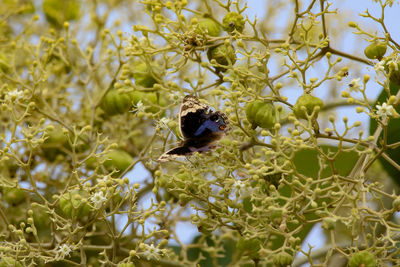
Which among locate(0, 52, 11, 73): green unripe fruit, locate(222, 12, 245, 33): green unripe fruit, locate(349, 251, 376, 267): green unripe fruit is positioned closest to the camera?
locate(349, 251, 376, 267): green unripe fruit

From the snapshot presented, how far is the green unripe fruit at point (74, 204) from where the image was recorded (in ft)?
6.89

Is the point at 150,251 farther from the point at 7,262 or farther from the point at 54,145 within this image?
the point at 54,145

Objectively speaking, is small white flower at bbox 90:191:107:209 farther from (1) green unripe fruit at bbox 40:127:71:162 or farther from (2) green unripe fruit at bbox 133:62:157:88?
(1) green unripe fruit at bbox 40:127:71:162

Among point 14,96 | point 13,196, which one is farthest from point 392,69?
point 13,196

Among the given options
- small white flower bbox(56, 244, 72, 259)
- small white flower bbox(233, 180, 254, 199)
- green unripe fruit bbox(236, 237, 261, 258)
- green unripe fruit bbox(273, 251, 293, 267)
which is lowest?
small white flower bbox(56, 244, 72, 259)

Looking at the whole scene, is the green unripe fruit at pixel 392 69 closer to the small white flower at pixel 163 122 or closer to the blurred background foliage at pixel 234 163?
the blurred background foliage at pixel 234 163

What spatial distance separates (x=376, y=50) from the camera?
2.08 m

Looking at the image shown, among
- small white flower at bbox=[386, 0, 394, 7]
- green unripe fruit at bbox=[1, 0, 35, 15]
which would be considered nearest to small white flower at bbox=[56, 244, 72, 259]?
small white flower at bbox=[386, 0, 394, 7]

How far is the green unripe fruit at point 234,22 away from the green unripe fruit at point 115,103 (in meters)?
0.59

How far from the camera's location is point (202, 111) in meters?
2.11

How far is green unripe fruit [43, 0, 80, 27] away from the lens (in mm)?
3486

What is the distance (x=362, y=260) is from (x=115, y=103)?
1309mm

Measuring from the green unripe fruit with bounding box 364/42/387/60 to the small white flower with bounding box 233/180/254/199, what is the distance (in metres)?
0.61

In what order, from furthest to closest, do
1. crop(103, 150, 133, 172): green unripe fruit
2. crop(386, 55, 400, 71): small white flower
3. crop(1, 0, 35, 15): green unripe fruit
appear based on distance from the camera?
crop(1, 0, 35, 15): green unripe fruit → crop(103, 150, 133, 172): green unripe fruit → crop(386, 55, 400, 71): small white flower
